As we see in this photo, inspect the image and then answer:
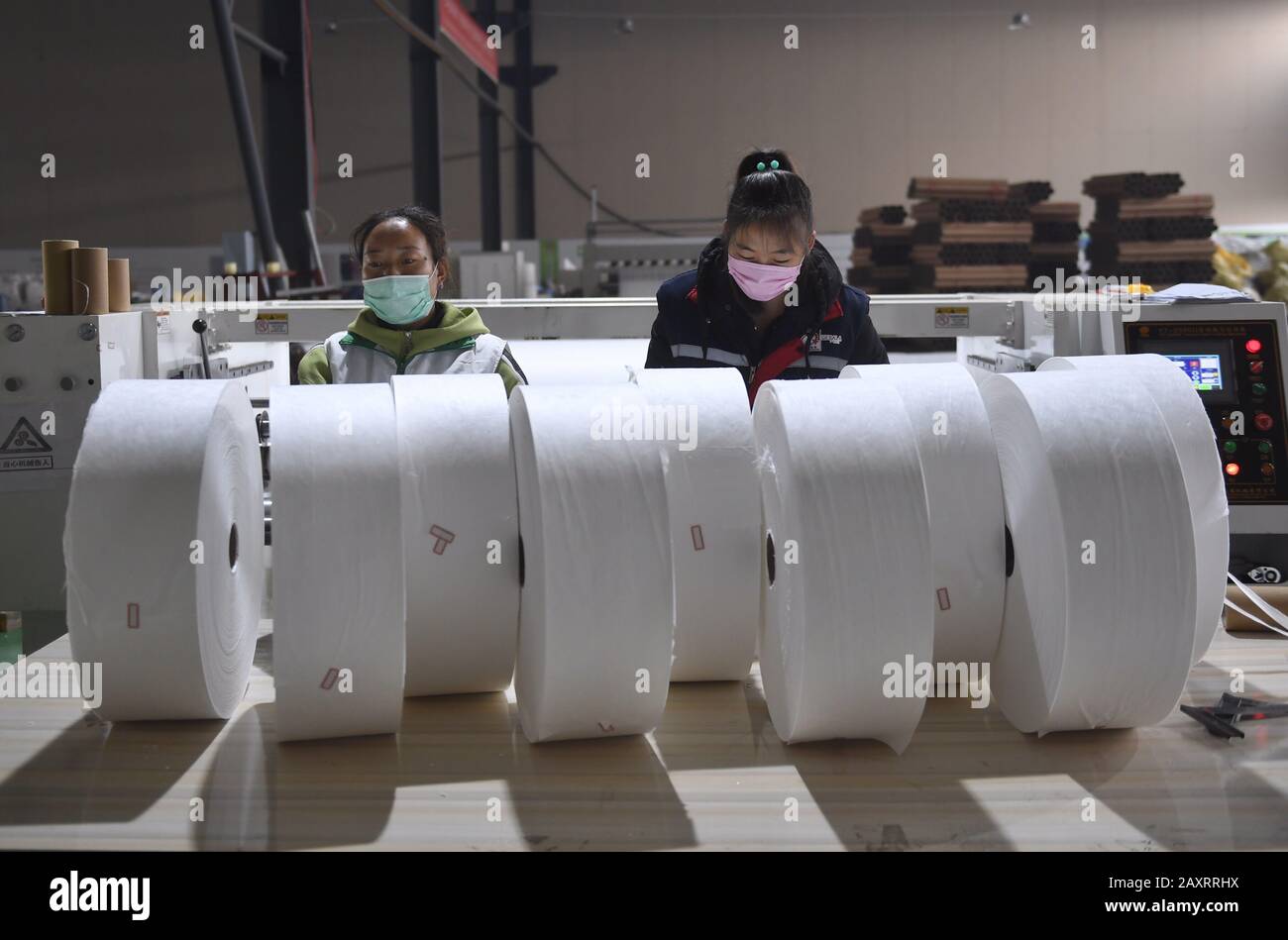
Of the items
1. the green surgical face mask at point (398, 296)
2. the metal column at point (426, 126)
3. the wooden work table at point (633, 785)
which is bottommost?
the wooden work table at point (633, 785)

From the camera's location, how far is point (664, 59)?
1273cm

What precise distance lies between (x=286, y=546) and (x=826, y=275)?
1549 mm

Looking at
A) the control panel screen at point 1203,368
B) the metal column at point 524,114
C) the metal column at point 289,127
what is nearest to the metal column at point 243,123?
the metal column at point 289,127

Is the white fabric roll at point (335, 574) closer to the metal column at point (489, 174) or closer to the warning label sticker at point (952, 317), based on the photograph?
the warning label sticker at point (952, 317)

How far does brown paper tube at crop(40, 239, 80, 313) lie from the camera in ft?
8.06

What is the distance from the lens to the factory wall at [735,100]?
1230 centimetres

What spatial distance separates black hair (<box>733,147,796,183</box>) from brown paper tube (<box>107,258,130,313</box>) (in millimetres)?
1417

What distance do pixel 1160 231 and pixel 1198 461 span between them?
22.4 ft

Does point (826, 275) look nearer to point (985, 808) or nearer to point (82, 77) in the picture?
point (985, 808)

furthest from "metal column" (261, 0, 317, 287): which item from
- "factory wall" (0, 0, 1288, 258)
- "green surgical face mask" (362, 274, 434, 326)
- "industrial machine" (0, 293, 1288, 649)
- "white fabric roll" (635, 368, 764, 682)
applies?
"factory wall" (0, 0, 1288, 258)

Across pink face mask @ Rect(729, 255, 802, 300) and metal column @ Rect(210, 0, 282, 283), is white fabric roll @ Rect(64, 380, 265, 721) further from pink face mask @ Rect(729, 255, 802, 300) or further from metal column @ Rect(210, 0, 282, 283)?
metal column @ Rect(210, 0, 282, 283)

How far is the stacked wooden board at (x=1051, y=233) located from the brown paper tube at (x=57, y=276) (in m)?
7.23

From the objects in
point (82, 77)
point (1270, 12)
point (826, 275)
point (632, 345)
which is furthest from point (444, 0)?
point (1270, 12)

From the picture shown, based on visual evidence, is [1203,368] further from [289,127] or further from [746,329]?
[289,127]
